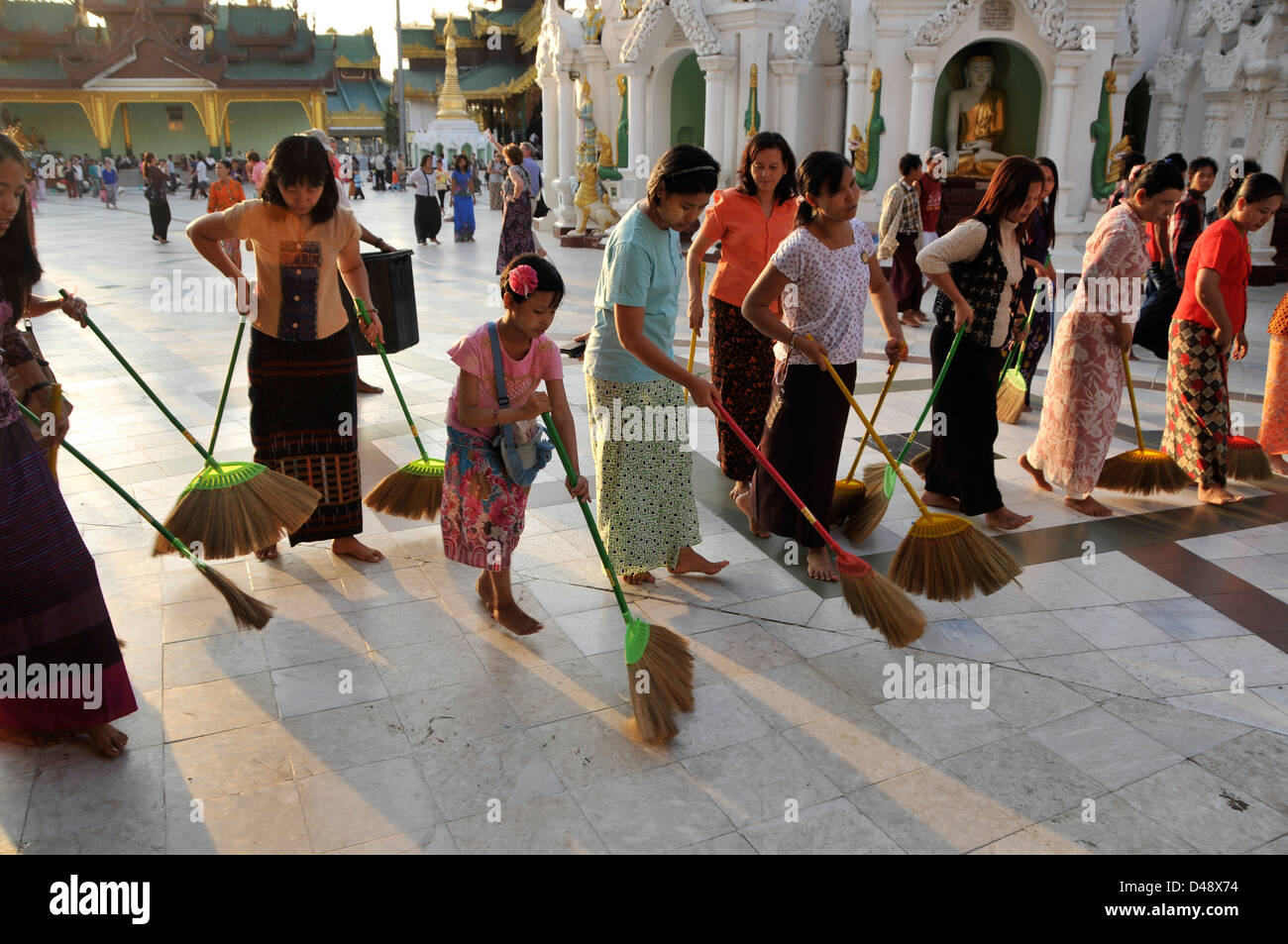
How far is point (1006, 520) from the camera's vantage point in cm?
455

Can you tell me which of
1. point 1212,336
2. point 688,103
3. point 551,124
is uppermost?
point 688,103

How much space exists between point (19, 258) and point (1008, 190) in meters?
3.69

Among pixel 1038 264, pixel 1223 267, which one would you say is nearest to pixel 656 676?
pixel 1038 264

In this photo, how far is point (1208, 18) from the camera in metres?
13.1

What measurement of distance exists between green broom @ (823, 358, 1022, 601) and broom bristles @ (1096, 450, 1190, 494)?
161cm

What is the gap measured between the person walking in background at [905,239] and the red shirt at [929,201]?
358 mm

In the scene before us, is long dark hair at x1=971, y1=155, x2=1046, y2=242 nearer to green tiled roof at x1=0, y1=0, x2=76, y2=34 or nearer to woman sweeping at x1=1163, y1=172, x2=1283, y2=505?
woman sweeping at x1=1163, y1=172, x2=1283, y2=505

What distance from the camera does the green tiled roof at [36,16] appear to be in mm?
38281

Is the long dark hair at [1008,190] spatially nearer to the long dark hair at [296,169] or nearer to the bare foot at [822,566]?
the bare foot at [822,566]

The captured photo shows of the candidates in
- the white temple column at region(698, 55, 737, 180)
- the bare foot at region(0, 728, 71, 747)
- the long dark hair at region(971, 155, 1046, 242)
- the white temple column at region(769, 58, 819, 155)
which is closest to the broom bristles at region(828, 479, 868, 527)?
the long dark hair at region(971, 155, 1046, 242)

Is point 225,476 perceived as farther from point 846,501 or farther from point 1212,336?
point 1212,336

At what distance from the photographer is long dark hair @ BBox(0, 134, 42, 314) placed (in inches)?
114
